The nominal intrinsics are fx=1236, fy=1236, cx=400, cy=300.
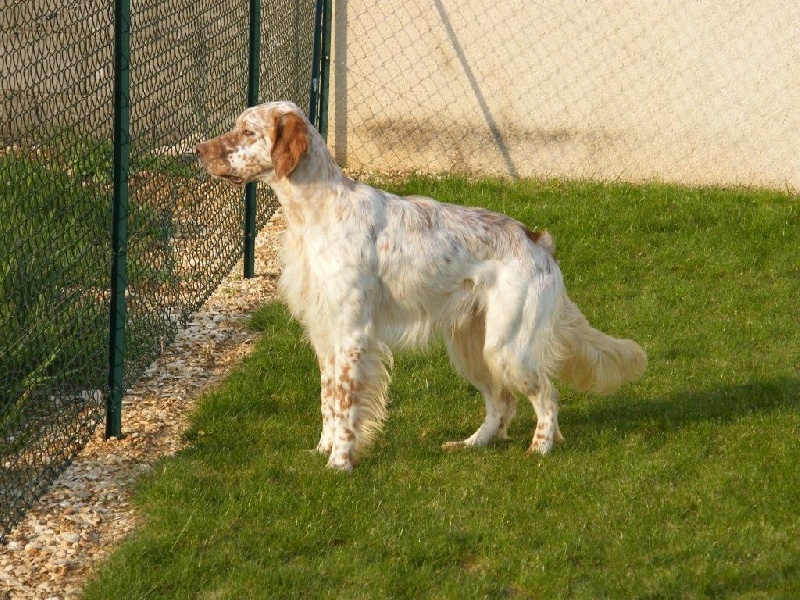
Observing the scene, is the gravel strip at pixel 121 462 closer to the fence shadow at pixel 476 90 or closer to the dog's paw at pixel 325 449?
the dog's paw at pixel 325 449

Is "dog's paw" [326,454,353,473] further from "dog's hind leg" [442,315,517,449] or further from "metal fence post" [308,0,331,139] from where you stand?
"metal fence post" [308,0,331,139]

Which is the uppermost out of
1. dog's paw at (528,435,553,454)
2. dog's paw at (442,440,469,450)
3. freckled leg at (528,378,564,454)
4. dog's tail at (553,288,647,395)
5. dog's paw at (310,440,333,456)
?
dog's tail at (553,288,647,395)

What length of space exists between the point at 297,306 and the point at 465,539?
4.29 feet

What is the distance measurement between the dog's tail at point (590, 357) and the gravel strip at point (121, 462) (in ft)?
5.83

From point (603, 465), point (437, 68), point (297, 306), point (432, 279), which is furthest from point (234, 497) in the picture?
point (437, 68)

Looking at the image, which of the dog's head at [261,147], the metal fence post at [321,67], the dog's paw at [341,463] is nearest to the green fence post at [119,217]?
the dog's head at [261,147]

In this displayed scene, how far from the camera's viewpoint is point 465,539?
Result: 15.5 ft

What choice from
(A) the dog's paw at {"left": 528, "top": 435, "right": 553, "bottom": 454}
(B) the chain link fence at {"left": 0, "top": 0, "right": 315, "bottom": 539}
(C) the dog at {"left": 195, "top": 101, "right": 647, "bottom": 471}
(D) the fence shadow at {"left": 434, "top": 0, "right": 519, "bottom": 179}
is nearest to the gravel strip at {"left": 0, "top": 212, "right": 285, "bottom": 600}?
(B) the chain link fence at {"left": 0, "top": 0, "right": 315, "bottom": 539}

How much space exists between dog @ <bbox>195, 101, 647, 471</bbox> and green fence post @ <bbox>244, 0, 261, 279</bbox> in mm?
2189

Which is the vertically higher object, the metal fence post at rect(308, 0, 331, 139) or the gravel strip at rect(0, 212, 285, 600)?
the metal fence post at rect(308, 0, 331, 139)

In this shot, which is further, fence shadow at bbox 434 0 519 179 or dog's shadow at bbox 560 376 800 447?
fence shadow at bbox 434 0 519 179

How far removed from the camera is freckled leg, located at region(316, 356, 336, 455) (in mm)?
5430

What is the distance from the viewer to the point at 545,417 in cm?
552

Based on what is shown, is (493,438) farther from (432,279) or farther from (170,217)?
(170,217)
